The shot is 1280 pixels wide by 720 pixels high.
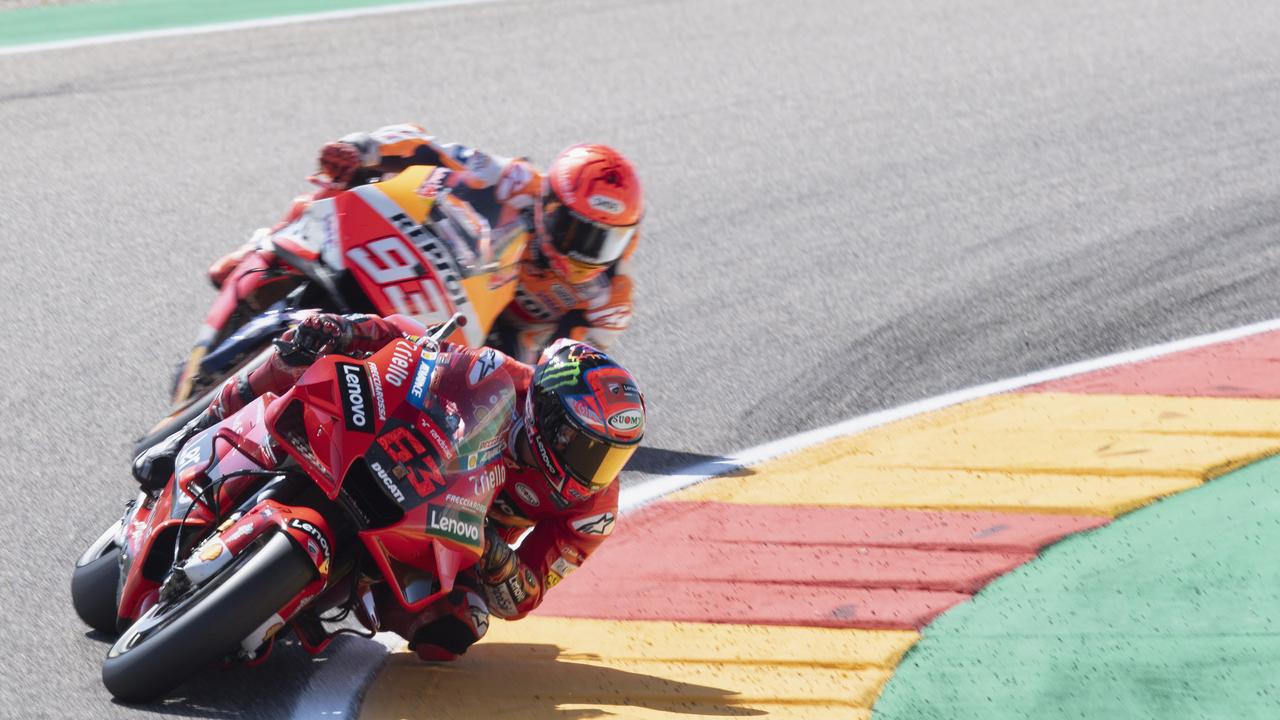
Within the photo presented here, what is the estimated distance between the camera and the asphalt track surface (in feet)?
24.6

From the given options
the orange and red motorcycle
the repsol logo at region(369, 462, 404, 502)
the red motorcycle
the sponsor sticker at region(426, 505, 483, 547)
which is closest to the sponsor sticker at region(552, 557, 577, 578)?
the red motorcycle

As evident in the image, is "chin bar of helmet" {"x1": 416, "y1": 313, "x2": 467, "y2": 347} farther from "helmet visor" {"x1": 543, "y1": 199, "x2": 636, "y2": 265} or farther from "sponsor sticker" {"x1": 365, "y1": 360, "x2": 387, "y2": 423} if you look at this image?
"helmet visor" {"x1": 543, "y1": 199, "x2": 636, "y2": 265}

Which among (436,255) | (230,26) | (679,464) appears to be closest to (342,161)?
(436,255)

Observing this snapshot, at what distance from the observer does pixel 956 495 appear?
6832 millimetres

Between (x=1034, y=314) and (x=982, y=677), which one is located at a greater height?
(x=982, y=677)

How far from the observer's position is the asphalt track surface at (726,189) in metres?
7.50

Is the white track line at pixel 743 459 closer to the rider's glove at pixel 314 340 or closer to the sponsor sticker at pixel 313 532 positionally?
the sponsor sticker at pixel 313 532

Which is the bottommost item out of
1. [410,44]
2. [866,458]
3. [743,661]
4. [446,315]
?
[410,44]

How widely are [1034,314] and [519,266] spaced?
10.3ft

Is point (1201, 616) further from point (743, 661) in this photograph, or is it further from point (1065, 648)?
point (743, 661)

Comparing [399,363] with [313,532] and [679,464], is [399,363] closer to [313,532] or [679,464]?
[313,532]

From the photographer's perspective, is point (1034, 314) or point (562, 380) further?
point (1034, 314)

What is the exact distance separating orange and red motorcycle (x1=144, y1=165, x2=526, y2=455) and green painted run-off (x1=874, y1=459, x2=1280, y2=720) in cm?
215

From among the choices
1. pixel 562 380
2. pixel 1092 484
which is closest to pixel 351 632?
pixel 562 380
